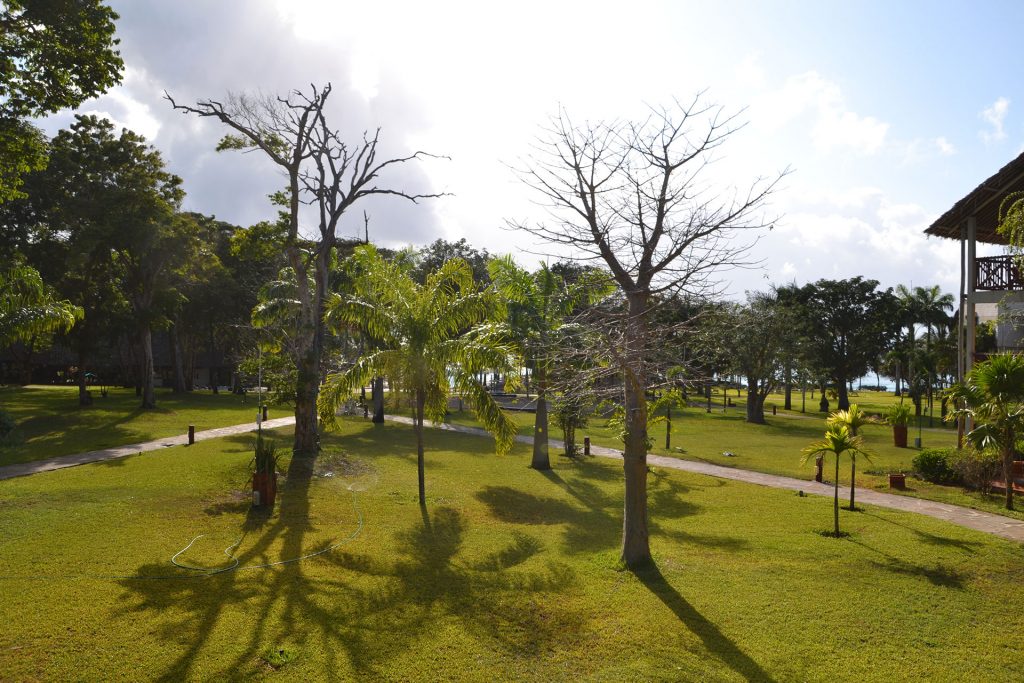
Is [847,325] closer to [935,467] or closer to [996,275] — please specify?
[996,275]

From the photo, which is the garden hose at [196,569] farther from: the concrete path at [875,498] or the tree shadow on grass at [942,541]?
Answer: the concrete path at [875,498]

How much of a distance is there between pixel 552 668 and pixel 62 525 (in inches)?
406

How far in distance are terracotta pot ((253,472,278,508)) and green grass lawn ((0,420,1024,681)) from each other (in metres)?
0.51

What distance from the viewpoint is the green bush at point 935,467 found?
1923 centimetres

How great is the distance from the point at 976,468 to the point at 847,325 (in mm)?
37898

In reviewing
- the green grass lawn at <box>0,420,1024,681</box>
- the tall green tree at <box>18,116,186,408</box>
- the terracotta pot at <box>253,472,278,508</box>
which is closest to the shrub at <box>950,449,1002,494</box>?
the green grass lawn at <box>0,420,1024,681</box>

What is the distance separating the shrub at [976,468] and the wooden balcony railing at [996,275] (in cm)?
556

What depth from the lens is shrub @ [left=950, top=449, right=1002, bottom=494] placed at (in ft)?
56.6

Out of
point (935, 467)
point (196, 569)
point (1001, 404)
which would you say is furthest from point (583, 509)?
point (935, 467)

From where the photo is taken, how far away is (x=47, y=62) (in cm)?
1295

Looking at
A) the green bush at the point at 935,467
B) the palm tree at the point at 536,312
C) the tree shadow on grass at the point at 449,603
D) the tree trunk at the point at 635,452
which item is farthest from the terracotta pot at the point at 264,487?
the green bush at the point at 935,467

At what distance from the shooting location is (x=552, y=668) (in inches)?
284

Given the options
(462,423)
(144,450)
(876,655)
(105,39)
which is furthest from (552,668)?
(462,423)

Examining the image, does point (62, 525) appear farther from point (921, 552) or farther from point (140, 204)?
point (140, 204)
